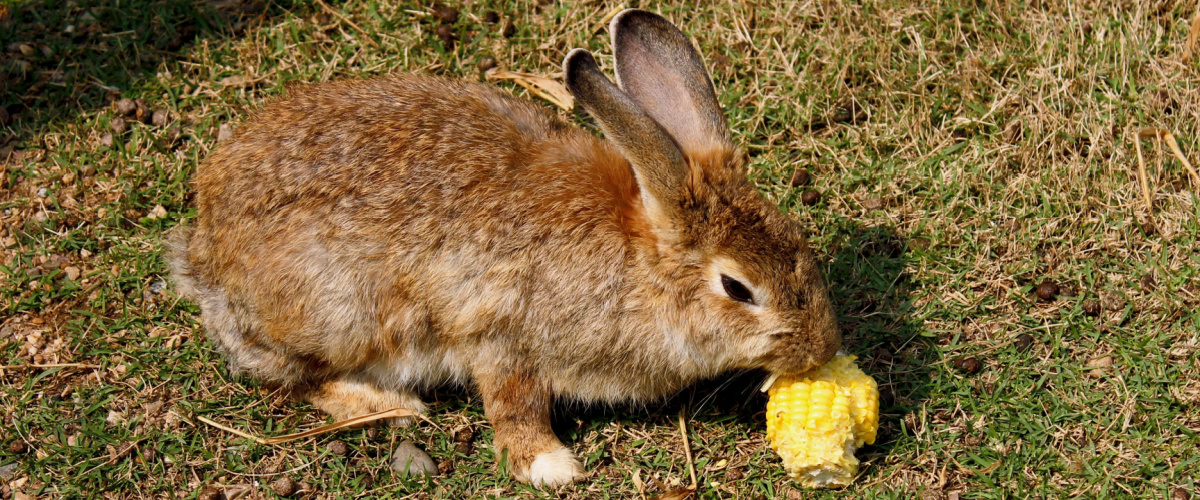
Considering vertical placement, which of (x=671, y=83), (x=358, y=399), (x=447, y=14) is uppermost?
(x=671, y=83)

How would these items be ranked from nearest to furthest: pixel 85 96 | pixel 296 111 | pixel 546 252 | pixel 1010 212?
pixel 546 252 → pixel 296 111 → pixel 1010 212 → pixel 85 96

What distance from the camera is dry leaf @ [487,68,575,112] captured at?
5422 mm

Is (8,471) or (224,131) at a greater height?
(224,131)

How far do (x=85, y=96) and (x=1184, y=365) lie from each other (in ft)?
17.1

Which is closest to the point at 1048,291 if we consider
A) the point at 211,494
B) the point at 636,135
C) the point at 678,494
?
the point at 678,494

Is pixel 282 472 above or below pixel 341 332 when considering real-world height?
below

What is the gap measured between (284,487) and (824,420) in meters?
2.12

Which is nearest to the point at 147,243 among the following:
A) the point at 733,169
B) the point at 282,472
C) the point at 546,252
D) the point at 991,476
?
the point at 282,472

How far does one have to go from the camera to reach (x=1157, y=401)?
4.22m

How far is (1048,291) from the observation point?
4.57 meters

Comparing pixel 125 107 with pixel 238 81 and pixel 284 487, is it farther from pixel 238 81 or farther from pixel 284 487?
pixel 284 487

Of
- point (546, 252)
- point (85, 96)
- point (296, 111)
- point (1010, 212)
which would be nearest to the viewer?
point (546, 252)

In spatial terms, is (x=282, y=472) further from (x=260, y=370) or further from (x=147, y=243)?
(x=147, y=243)

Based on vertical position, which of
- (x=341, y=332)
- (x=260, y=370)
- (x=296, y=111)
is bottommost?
(x=260, y=370)
